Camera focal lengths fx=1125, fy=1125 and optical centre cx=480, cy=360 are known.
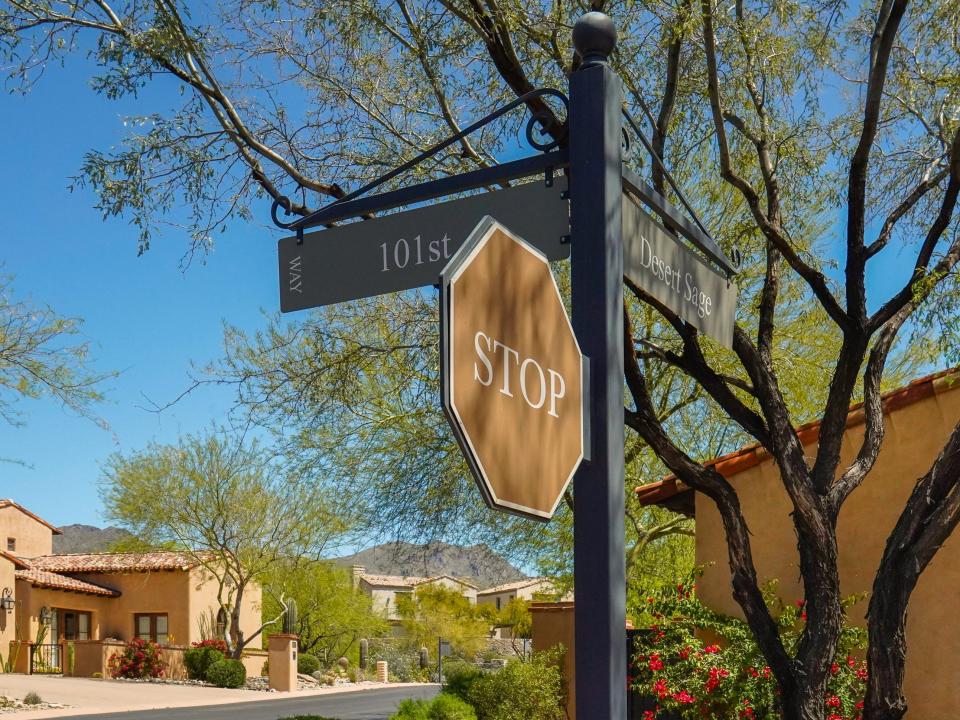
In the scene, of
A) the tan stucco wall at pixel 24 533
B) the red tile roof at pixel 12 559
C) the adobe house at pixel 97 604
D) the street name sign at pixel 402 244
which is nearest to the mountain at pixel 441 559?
the street name sign at pixel 402 244

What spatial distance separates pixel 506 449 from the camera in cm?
223

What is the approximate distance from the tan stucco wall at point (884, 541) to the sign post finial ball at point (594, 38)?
955 cm

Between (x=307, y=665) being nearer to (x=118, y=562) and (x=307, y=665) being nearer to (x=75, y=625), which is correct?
(x=118, y=562)

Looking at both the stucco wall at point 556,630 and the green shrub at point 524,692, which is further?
the stucco wall at point 556,630

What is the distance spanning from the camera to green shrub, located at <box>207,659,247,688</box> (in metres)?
37.4

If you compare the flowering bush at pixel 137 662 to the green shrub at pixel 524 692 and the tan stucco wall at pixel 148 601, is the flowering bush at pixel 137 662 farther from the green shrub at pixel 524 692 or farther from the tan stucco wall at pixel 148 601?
the green shrub at pixel 524 692

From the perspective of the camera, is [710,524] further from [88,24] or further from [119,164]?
[88,24]

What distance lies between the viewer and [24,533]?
4981cm

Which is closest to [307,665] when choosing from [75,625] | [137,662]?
[137,662]

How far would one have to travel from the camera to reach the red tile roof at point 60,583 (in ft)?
129

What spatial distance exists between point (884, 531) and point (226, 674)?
1180 inches

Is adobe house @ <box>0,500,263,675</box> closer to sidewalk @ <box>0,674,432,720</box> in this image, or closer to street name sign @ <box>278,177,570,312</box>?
sidewalk @ <box>0,674,432,720</box>

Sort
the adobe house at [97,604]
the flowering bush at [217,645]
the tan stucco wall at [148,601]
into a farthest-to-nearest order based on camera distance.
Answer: the tan stucco wall at [148,601], the flowering bush at [217,645], the adobe house at [97,604]

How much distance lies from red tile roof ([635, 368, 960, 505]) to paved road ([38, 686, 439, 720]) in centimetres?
1217
